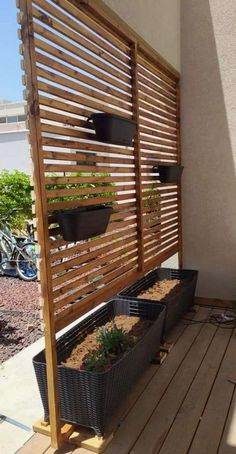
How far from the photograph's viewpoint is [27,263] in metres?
5.70

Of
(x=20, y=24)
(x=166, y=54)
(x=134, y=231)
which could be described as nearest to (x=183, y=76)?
(x=166, y=54)

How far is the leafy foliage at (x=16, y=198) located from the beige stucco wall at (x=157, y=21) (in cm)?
380

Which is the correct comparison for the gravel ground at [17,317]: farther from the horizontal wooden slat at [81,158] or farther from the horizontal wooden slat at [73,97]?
the horizontal wooden slat at [73,97]

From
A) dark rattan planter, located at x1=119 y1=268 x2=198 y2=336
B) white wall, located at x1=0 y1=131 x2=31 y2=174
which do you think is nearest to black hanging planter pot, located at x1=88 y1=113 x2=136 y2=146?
dark rattan planter, located at x1=119 y1=268 x2=198 y2=336

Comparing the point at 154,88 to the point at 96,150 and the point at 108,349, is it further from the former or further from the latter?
the point at 108,349

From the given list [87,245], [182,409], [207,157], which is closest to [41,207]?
[87,245]

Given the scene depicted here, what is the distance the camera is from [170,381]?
2615 mm

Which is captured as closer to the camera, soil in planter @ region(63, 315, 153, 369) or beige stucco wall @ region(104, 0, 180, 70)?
soil in planter @ region(63, 315, 153, 369)

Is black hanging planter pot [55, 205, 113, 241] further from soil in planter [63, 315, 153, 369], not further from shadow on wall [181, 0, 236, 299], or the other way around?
shadow on wall [181, 0, 236, 299]

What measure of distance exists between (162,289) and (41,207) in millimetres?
2139

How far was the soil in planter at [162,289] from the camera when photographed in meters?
3.50

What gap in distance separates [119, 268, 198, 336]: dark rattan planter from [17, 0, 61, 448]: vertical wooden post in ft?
3.98

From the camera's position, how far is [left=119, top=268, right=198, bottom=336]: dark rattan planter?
10.6ft

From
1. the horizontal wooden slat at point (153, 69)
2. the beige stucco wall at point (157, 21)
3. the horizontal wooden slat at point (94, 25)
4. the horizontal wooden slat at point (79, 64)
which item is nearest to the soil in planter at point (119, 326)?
the horizontal wooden slat at point (79, 64)
